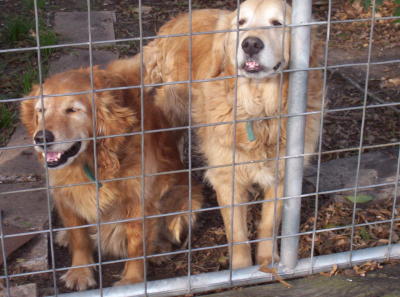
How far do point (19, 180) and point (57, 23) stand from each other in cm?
304

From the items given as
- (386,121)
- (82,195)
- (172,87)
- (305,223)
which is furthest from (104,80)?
(386,121)

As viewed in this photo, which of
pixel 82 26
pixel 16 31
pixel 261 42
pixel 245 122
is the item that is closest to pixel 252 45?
pixel 261 42

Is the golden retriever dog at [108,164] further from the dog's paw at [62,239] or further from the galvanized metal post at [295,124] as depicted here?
the galvanized metal post at [295,124]

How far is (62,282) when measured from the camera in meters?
3.31

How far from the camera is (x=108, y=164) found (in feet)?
9.95

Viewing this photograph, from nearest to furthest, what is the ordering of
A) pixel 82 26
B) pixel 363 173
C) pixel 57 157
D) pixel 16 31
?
pixel 57 157 < pixel 363 173 < pixel 16 31 < pixel 82 26

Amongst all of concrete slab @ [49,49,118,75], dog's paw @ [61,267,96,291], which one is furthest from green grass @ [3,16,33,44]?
dog's paw @ [61,267,96,291]

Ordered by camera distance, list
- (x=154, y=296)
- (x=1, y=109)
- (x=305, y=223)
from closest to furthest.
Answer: (x=154, y=296)
(x=305, y=223)
(x=1, y=109)

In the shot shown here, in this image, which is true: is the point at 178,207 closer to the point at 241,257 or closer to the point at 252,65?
the point at 241,257

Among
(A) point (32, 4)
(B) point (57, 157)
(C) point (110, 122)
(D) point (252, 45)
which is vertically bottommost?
(B) point (57, 157)

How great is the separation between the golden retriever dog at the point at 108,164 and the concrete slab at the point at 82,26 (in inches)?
113

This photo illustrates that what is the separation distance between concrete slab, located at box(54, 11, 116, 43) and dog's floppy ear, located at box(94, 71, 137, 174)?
3.21m

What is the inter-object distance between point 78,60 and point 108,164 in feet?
9.21

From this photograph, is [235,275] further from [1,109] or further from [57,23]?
[57,23]
